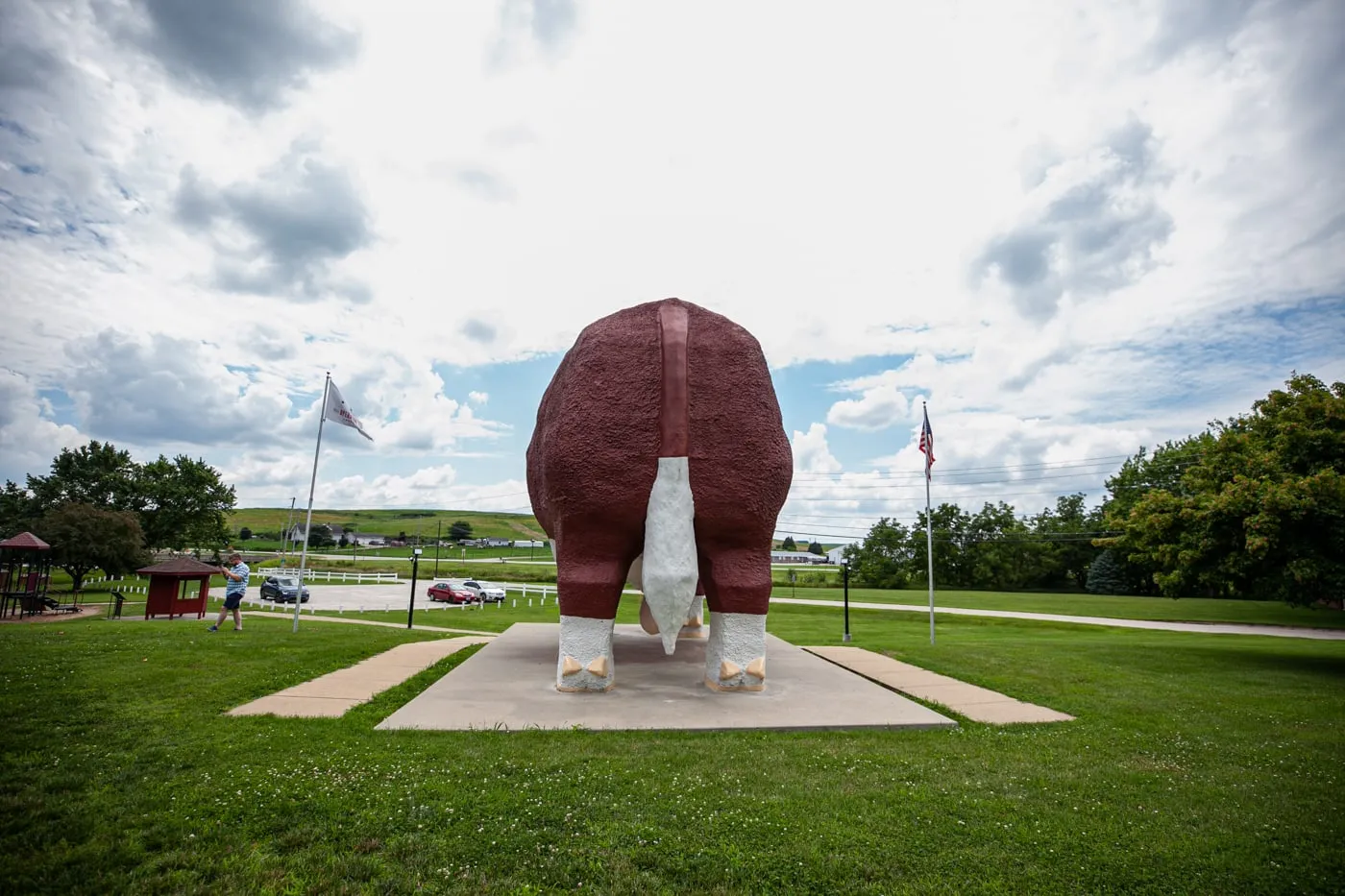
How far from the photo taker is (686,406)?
305 inches

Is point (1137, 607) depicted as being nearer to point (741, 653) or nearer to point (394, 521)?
point (741, 653)

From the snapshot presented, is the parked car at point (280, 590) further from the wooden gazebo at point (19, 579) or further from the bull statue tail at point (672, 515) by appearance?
the bull statue tail at point (672, 515)

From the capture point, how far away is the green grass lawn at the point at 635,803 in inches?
138

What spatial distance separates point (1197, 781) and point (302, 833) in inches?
243

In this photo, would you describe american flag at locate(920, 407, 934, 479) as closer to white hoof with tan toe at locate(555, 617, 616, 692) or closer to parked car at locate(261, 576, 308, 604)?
white hoof with tan toe at locate(555, 617, 616, 692)

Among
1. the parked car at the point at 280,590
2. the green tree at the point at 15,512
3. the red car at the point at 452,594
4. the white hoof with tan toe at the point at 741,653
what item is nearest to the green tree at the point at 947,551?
the red car at the point at 452,594

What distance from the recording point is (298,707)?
685 centimetres

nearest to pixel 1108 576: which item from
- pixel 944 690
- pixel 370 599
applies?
pixel 944 690

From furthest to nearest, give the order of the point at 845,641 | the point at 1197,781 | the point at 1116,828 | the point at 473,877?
the point at 845,641
the point at 1197,781
the point at 1116,828
the point at 473,877

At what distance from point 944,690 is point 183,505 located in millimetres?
42739

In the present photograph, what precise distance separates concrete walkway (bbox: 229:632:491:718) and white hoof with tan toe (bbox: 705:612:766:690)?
13.0ft

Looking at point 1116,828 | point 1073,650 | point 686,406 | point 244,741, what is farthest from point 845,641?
point 244,741

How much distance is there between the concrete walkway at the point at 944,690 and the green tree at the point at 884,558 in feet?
131

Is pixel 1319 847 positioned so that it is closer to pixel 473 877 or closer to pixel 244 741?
pixel 473 877
